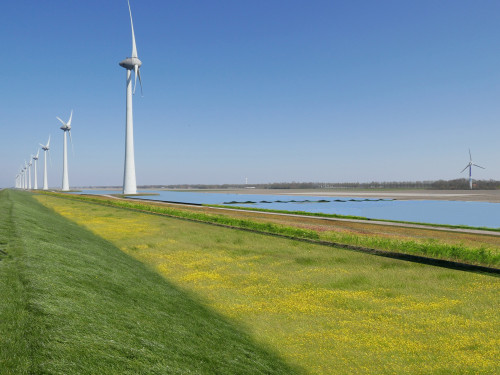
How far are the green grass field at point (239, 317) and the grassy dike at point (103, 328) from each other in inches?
1.0

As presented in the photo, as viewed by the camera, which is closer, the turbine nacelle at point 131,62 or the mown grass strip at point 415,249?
the mown grass strip at point 415,249

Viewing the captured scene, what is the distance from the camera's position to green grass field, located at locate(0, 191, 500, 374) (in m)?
5.10

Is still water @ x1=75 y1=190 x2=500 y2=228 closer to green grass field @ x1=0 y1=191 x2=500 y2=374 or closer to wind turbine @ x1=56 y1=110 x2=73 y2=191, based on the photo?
green grass field @ x1=0 y1=191 x2=500 y2=374

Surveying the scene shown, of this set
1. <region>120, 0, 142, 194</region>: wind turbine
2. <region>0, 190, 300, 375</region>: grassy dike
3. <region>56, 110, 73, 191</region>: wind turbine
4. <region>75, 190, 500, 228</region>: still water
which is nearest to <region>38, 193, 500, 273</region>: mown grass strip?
<region>0, 190, 300, 375</region>: grassy dike

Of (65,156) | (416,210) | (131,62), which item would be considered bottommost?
(416,210)

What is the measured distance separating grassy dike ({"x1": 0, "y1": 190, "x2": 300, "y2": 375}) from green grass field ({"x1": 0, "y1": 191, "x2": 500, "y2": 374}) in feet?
0.09

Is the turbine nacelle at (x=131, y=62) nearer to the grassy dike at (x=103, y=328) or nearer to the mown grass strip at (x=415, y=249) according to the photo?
the mown grass strip at (x=415, y=249)

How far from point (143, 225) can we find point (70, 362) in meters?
24.5

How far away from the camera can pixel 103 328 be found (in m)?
5.72

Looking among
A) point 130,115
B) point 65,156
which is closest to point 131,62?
point 130,115

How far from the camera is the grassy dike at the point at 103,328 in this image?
452cm

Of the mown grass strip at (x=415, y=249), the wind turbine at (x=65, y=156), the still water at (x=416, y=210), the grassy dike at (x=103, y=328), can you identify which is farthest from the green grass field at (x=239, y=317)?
the wind turbine at (x=65, y=156)

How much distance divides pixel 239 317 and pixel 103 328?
4243 mm

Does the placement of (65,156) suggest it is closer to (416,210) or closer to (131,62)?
(131,62)
